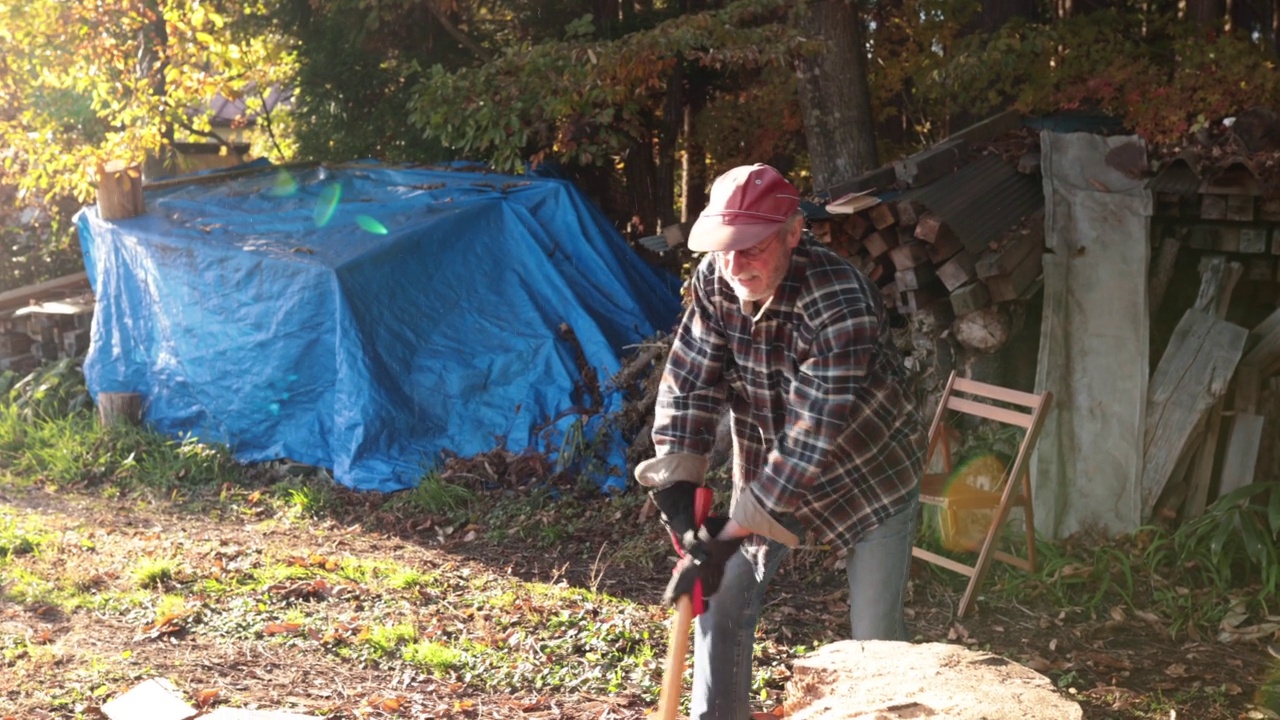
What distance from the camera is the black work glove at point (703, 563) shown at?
10.9 feet

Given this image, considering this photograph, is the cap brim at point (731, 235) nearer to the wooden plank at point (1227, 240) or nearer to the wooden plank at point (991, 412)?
the wooden plank at point (991, 412)

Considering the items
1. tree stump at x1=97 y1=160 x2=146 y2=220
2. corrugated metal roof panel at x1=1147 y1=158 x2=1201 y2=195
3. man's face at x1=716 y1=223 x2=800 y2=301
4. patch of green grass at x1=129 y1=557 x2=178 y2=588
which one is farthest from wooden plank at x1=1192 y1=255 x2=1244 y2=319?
tree stump at x1=97 y1=160 x2=146 y2=220

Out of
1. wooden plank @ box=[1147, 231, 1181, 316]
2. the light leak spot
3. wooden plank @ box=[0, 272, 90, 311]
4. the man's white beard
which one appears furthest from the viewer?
wooden plank @ box=[0, 272, 90, 311]

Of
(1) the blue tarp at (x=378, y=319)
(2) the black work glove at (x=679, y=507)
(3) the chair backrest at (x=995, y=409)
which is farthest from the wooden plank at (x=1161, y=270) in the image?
(2) the black work glove at (x=679, y=507)

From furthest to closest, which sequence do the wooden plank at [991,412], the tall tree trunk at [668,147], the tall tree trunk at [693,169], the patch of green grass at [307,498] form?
1. the tall tree trunk at [693,169]
2. the tall tree trunk at [668,147]
3. the patch of green grass at [307,498]
4. the wooden plank at [991,412]

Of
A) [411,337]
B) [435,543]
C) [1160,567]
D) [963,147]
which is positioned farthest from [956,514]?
[411,337]

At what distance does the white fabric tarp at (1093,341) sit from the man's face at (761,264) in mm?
3583

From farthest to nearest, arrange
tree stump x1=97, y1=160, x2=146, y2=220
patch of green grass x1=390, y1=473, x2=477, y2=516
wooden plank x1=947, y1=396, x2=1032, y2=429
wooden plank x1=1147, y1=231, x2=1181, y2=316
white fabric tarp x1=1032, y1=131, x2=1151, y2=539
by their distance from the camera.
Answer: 1. tree stump x1=97, y1=160, x2=146, y2=220
2. patch of green grass x1=390, y1=473, x2=477, y2=516
3. wooden plank x1=1147, y1=231, x2=1181, y2=316
4. white fabric tarp x1=1032, y1=131, x2=1151, y2=539
5. wooden plank x1=947, y1=396, x2=1032, y2=429

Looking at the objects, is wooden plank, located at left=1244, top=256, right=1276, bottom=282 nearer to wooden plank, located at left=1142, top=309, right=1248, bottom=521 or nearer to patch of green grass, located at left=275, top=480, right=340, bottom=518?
wooden plank, located at left=1142, top=309, right=1248, bottom=521

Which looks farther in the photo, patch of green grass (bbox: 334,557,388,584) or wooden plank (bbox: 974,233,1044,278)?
patch of green grass (bbox: 334,557,388,584)

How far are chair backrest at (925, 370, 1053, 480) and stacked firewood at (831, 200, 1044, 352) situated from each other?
375 mm

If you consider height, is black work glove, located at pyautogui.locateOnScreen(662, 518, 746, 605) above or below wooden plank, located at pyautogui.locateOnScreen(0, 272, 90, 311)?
above

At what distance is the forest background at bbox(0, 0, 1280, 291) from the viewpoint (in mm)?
8812

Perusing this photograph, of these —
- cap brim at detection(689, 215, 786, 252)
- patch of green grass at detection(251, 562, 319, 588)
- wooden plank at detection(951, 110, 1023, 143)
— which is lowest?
patch of green grass at detection(251, 562, 319, 588)
